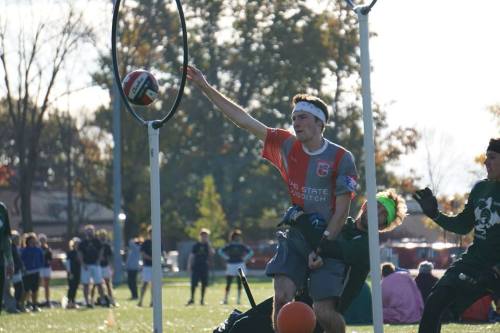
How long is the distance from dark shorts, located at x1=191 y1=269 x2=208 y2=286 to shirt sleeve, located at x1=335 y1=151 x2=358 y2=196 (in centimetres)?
1908

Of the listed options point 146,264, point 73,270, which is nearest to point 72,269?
point 73,270

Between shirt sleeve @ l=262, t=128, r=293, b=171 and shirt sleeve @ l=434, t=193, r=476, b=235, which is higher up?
shirt sleeve @ l=262, t=128, r=293, b=171

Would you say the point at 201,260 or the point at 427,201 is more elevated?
the point at 427,201

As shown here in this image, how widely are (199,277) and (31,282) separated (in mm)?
3939

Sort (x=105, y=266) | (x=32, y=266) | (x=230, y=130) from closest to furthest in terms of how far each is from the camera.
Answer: (x=32, y=266) → (x=105, y=266) → (x=230, y=130)

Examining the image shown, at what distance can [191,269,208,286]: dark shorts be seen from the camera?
28453 millimetres

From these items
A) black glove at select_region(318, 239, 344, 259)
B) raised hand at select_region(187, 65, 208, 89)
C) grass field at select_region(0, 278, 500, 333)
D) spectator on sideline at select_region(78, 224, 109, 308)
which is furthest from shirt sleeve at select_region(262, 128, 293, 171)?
spectator on sideline at select_region(78, 224, 109, 308)

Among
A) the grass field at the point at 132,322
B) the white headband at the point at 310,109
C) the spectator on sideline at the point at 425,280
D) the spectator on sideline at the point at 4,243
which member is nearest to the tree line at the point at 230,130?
the grass field at the point at 132,322

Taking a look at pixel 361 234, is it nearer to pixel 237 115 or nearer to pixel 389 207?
pixel 389 207

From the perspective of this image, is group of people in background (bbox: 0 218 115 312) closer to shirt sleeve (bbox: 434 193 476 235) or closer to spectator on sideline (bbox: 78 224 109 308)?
spectator on sideline (bbox: 78 224 109 308)

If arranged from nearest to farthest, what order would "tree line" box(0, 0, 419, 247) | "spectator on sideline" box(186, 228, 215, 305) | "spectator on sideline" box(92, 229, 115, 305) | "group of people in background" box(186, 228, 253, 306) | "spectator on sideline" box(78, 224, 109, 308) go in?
"spectator on sideline" box(78, 224, 109, 308)
"spectator on sideline" box(92, 229, 115, 305)
"spectator on sideline" box(186, 228, 215, 305)
"group of people in background" box(186, 228, 253, 306)
"tree line" box(0, 0, 419, 247)

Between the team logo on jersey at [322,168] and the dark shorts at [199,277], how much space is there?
19.1 meters

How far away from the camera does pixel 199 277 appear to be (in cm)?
2864

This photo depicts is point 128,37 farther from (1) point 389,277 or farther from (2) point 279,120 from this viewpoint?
(1) point 389,277
